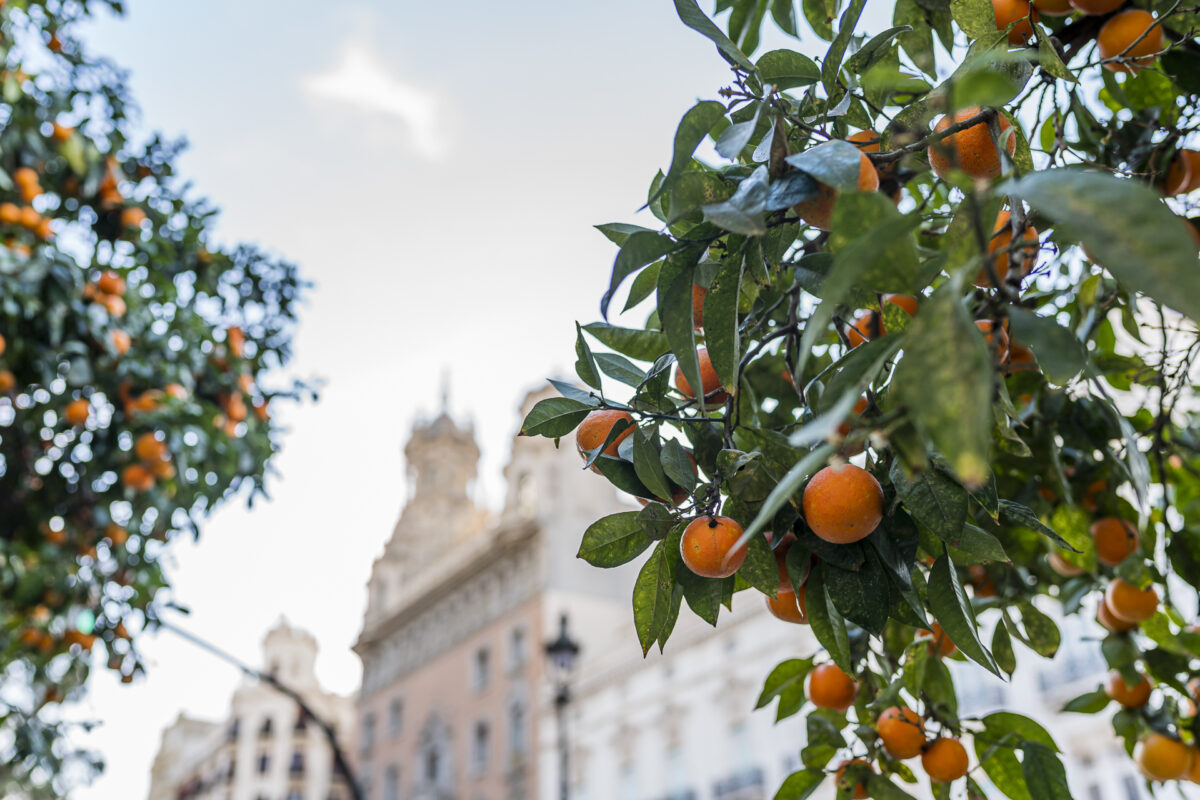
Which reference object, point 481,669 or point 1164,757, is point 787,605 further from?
point 481,669

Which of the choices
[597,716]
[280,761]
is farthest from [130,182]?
[280,761]

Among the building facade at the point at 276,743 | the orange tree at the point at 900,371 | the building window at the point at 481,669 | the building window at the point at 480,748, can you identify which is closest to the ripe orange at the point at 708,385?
the orange tree at the point at 900,371

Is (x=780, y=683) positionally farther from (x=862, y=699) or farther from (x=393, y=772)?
(x=393, y=772)

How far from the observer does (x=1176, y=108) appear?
167 cm

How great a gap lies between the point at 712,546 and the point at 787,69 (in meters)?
0.57

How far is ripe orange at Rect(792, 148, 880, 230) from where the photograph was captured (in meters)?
0.80

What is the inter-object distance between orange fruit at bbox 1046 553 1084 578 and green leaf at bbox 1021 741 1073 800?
2.03 ft

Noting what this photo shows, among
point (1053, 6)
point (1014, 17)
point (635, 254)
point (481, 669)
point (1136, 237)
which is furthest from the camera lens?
point (481, 669)

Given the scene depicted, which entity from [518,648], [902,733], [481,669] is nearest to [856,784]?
[902,733]

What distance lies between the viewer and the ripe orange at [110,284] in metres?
3.91

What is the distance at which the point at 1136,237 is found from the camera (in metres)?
0.46

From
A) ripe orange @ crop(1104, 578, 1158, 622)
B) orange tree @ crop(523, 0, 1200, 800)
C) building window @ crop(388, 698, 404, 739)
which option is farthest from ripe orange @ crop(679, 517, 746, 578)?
building window @ crop(388, 698, 404, 739)

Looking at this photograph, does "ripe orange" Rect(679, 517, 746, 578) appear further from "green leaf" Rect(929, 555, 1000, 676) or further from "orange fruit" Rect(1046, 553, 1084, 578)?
"orange fruit" Rect(1046, 553, 1084, 578)

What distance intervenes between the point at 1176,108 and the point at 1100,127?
0.14 metres
